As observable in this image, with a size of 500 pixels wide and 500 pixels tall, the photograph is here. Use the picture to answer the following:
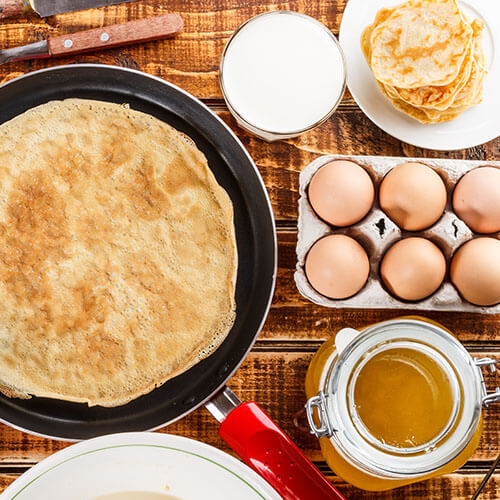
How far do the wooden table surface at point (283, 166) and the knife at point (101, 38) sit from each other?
0.08ft

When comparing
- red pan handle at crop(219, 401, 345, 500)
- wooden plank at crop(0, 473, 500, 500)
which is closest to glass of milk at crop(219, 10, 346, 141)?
red pan handle at crop(219, 401, 345, 500)

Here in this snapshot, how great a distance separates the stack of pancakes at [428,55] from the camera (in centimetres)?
80

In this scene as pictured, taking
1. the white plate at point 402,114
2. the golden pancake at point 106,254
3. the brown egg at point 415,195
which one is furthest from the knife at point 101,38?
the brown egg at point 415,195

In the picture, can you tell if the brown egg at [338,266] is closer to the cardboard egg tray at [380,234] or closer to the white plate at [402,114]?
the cardboard egg tray at [380,234]

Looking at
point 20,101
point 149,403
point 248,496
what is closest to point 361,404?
point 248,496

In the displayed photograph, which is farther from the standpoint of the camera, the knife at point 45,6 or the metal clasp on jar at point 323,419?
the knife at point 45,6

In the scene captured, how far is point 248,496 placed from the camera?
2.25ft

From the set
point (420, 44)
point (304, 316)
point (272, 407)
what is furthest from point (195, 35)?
point (272, 407)

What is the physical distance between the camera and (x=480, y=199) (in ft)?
2.54

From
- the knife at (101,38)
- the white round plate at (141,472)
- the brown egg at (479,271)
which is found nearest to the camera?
the white round plate at (141,472)

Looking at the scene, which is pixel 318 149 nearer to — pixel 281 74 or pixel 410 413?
pixel 281 74

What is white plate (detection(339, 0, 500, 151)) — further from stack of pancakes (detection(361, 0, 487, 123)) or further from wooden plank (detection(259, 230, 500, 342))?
wooden plank (detection(259, 230, 500, 342))

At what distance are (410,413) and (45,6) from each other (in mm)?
823

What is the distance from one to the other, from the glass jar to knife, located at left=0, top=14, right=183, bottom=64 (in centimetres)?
56
